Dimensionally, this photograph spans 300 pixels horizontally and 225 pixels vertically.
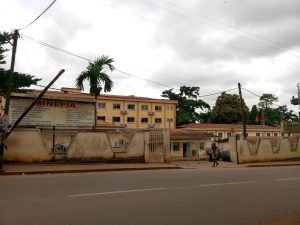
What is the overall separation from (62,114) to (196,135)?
30.6 m

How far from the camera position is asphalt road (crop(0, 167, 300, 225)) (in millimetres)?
8078

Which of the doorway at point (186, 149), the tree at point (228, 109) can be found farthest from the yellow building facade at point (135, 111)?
the doorway at point (186, 149)

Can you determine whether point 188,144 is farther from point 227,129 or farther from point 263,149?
point 227,129

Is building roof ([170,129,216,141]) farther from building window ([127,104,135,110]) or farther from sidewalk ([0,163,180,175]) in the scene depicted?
sidewalk ([0,163,180,175])

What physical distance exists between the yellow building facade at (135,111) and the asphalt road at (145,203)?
57323mm

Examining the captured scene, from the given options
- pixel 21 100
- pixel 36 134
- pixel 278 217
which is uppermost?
pixel 21 100

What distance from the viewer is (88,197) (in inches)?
410

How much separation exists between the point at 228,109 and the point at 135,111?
23.2 m

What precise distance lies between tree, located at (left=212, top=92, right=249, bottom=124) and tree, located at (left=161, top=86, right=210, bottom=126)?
4070 mm

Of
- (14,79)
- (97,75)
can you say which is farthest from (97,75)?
(14,79)

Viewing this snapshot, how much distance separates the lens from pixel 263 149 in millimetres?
33156

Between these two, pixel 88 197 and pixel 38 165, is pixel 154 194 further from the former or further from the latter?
pixel 38 165

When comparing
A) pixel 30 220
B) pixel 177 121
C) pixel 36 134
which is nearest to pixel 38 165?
pixel 36 134

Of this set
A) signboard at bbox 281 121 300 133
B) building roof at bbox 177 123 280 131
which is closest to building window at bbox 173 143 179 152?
signboard at bbox 281 121 300 133
